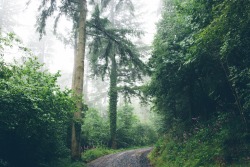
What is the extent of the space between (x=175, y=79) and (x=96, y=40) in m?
6.00

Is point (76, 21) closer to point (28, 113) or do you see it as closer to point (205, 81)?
point (205, 81)

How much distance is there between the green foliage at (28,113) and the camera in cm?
561

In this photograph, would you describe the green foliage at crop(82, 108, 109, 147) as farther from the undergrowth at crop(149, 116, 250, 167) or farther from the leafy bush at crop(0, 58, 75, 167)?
the leafy bush at crop(0, 58, 75, 167)

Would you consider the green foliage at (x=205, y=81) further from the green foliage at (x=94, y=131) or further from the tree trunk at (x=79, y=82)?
the green foliage at (x=94, y=131)

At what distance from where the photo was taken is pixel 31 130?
634 cm

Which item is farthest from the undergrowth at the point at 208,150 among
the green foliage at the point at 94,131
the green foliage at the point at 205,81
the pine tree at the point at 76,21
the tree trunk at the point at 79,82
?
the green foliage at the point at 94,131

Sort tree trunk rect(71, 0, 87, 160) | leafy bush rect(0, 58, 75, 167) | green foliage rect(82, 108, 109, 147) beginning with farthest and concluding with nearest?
green foliage rect(82, 108, 109, 147), tree trunk rect(71, 0, 87, 160), leafy bush rect(0, 58, 75, 167)

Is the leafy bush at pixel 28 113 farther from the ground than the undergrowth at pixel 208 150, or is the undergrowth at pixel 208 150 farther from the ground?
the leafy bush at pixel 28 113

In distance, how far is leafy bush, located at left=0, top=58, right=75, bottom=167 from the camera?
5.61 m

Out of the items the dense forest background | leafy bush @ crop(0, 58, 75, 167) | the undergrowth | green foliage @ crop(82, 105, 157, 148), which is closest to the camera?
leafy bush @ crop(0, 58, 75, 167)

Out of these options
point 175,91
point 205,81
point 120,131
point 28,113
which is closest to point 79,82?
point 175,91

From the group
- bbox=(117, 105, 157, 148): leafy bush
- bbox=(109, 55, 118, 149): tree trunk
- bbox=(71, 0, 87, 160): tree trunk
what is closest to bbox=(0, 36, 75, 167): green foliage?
bbox=(71, 0, 87, 160): tree trunk

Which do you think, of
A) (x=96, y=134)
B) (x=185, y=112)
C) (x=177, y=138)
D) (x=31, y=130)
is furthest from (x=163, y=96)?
(x=96, y=134)

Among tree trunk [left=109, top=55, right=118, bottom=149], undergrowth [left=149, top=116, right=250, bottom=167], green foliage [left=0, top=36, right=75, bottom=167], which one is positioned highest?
tree trunk [left=109, top=55, right=118, bottom=149]
